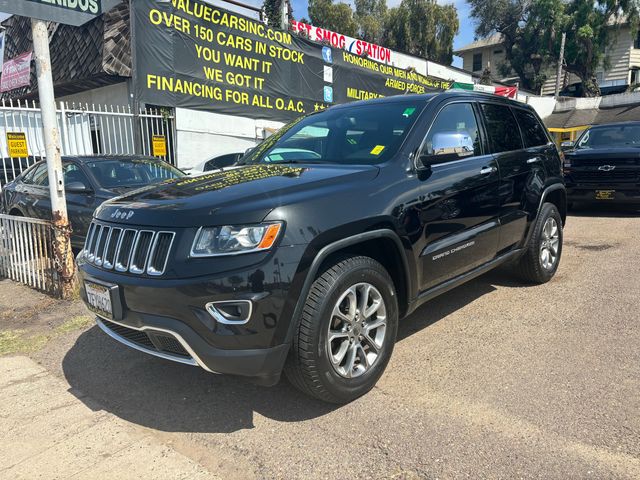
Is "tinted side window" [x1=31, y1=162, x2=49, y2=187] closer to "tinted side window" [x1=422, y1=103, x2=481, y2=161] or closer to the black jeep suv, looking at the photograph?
the black jeep suv

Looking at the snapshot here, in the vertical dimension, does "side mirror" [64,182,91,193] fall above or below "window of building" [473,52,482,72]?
below

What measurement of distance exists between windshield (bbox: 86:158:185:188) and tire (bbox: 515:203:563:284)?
442 cm

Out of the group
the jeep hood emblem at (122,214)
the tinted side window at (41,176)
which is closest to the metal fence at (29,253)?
the tinted side window at (41,176)

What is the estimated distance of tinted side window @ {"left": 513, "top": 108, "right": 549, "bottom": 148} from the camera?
191 inches

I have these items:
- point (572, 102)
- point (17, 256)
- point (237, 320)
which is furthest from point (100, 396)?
point (572, 102)

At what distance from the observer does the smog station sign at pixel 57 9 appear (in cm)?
450

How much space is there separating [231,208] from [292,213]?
309mm

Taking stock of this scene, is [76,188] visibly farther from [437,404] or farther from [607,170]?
[607,170]

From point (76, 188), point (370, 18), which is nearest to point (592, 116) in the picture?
point (370, 18)

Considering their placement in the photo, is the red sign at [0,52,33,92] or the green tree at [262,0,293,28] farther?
the green tree at [262,0,293,28]

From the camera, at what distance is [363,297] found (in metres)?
2.88

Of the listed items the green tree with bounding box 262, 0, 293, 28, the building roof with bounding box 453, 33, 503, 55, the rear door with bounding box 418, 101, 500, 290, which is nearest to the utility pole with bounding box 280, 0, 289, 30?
the green tree with bounding box 262, 0, 293, 28

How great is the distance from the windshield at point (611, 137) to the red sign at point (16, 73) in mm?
14281

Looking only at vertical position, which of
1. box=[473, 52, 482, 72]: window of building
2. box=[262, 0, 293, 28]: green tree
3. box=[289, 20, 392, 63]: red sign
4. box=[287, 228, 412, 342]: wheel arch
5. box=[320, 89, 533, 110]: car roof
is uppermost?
box=[473, 52, 482, 72]: window of building
